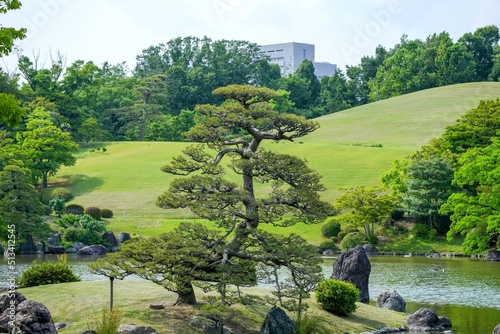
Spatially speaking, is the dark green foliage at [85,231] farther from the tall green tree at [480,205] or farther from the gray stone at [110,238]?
the tall green tree at [480,205]

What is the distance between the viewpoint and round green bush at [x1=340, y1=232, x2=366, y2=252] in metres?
65.9

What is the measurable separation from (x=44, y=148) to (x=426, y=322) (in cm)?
6709

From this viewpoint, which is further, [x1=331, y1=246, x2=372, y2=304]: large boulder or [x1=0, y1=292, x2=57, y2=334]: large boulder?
[x1=331, y1=246, x2=372, y2=304]: large boulder

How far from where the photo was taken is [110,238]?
66625 millimetres

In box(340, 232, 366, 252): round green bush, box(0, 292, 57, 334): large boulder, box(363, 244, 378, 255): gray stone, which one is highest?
box(0, 292, 57, 334): large boulder

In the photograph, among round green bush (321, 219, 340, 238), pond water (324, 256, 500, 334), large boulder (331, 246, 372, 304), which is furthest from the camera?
round green bush (321, 219, 340, 238)

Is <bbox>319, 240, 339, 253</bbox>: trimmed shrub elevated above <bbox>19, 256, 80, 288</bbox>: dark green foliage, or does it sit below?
below

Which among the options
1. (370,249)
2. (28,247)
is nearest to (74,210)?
(28,247)

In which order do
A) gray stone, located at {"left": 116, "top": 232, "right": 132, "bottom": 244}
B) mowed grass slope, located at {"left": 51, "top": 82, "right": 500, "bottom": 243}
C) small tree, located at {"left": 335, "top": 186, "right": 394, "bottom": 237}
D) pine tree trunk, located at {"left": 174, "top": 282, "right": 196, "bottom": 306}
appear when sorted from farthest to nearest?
mowed grass slope, located at {"left": 51, "top": 82, "right": 500, "bottom": 243}
gray stone, located at {"left": 116, "top": 232, "right": 132, "bottom": 244}
small tree, located at {"left": 335, "top": 186, "right": 394, "bottom": 237}
pine tree trunk, located at {"left": 174, "top": 282, "right": 196, "bottom": 306}

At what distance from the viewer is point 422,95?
13800cm

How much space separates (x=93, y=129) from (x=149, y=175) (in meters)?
17.0

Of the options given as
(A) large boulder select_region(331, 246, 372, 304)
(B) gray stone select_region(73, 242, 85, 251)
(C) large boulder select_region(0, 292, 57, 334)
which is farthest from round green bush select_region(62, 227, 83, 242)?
(C) large boulder select_region(0, 292, 57, 334)

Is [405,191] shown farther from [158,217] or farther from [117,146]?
[117,146]

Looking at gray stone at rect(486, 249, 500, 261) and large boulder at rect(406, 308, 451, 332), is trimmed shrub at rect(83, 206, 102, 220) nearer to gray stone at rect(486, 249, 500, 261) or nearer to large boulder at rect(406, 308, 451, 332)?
gray stone at rect(486, 249, 500, 261)
